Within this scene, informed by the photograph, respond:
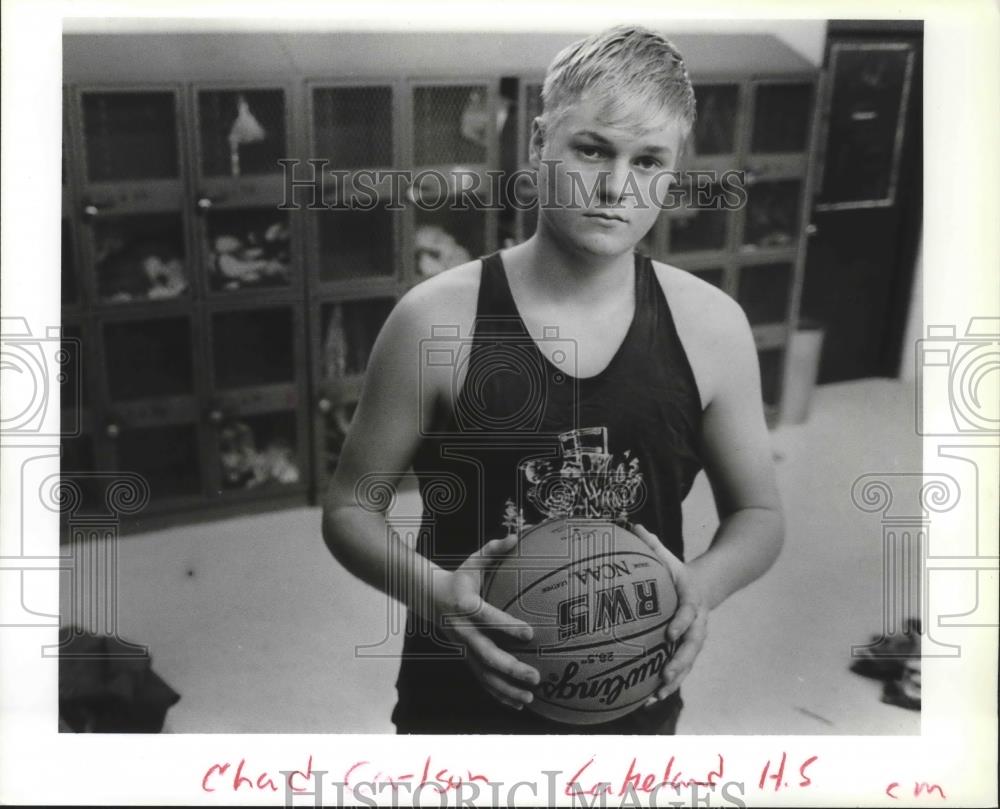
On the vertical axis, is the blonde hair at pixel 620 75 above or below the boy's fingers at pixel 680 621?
above

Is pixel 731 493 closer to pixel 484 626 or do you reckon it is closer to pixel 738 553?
pixel 738 553

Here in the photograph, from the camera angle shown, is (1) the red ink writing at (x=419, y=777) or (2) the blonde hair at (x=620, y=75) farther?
(1) the red ink writing at (x=419, y=777)

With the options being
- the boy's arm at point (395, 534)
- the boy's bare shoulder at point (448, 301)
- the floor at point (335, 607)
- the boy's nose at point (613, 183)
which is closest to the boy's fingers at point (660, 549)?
the floor at point (335, 607)

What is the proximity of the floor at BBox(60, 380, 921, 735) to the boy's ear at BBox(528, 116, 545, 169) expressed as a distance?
64 centimetres

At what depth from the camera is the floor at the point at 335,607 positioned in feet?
6.28

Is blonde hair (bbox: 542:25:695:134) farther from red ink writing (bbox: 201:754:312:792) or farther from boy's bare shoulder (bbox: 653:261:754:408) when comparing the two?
red ink writing (bbox: 201:754:312:792)

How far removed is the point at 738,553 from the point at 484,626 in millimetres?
461

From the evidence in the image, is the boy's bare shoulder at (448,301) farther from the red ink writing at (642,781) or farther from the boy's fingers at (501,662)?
the red ink writing at (642,781)

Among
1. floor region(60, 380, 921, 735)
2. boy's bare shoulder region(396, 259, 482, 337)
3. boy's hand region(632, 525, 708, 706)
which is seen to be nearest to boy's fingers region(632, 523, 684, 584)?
boy's hand region(632, 525, 708, 706)

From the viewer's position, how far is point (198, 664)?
1.92 metres

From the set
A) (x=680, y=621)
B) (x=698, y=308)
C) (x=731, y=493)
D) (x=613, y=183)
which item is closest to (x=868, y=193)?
(x=698, y=308)

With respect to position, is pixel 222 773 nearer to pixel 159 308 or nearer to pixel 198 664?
pixel 198 664

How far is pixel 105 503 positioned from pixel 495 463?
2.27 feet

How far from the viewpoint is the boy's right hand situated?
1.84 meters
